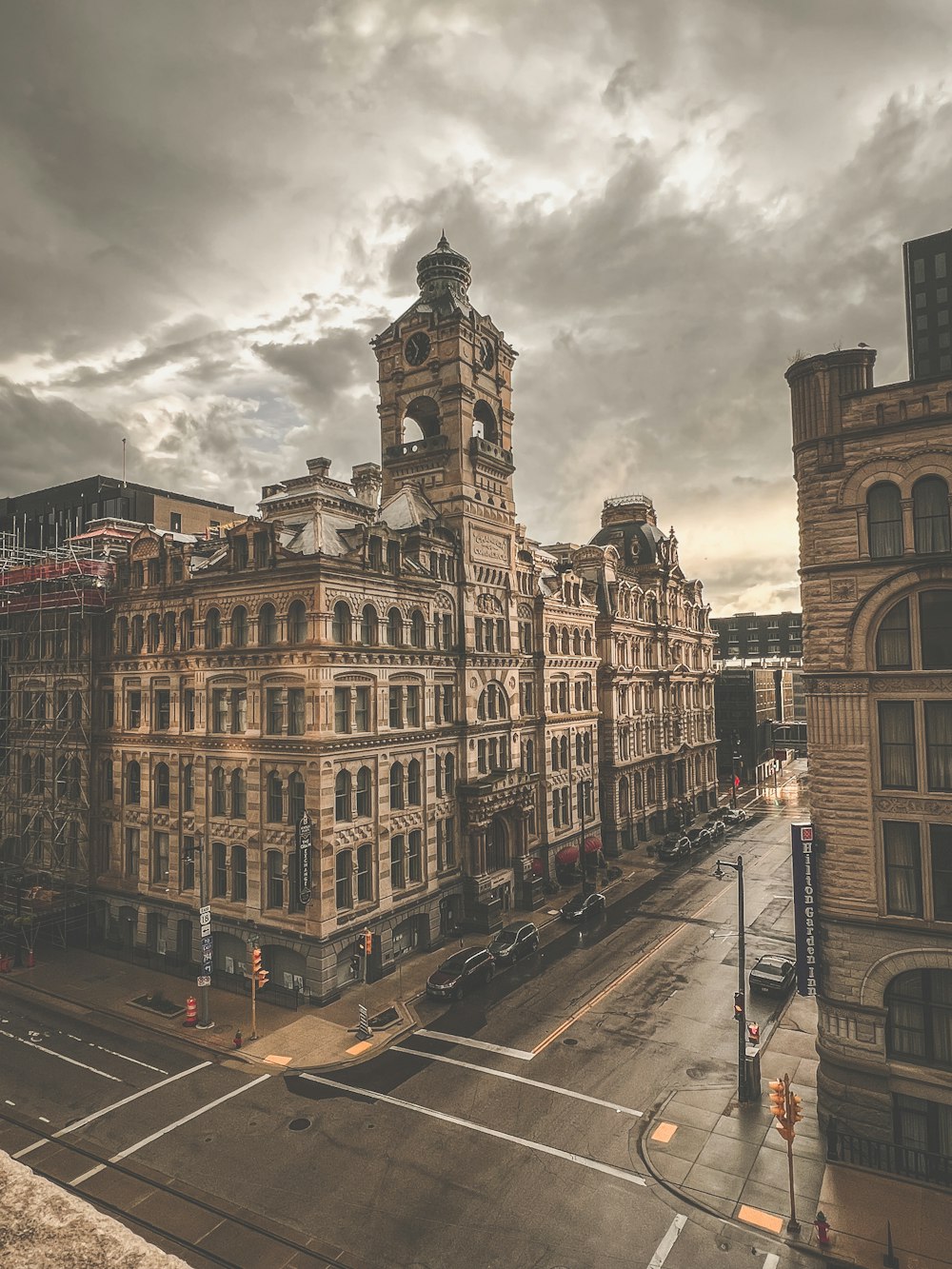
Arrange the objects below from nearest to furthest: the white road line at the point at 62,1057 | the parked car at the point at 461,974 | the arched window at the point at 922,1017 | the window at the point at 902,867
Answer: the arched window at the point at 922,1017, the window at the point at 902,867, the white road line at the point at 62,1057, the parked car at the point at 461,974

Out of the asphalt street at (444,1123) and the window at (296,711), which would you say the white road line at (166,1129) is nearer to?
the asphalt street at (444,1123)

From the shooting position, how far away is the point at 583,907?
156ft

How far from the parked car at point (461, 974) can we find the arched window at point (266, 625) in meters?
17.8

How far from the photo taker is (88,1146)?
24094 mm

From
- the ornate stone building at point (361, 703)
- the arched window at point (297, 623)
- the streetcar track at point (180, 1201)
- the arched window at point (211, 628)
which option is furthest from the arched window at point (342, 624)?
the streetcar track at point (180, 1201)

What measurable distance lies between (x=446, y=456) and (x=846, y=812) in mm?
32793

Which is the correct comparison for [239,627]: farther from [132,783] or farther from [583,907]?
[583,907]

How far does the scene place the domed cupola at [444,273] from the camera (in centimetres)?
5184

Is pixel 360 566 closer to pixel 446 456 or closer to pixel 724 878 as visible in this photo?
pixel 446 456

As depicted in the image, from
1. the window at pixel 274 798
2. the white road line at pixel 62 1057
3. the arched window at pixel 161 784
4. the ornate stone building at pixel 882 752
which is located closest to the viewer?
the ornate stone building at pixel 882 752

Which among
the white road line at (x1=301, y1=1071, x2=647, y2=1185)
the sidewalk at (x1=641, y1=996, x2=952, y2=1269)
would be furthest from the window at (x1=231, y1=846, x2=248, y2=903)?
the sidewalk at (x1=641, y1=996, x2=952, y2=1269)

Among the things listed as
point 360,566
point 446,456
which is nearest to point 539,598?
point 446,456

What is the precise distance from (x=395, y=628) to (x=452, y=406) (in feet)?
52.0

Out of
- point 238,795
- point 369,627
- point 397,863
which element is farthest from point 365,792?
point 369,627
